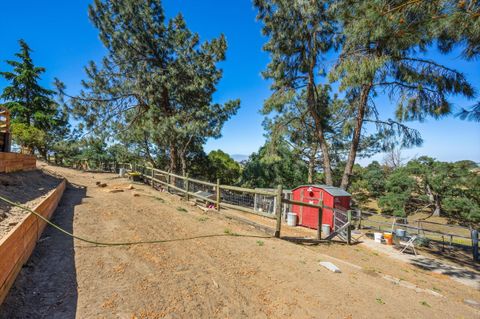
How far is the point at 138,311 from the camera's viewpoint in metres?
2.36

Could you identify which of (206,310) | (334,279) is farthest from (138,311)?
(334,279)

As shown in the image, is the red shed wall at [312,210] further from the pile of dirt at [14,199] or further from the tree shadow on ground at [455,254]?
the pile of dirt at [14,199]

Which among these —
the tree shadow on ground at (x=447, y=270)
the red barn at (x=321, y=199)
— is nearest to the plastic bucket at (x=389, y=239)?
the tree shadow on ground at (x=447, y=270)

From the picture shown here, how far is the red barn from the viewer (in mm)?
10844

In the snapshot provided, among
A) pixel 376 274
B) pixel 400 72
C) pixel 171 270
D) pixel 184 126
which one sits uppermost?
pixel 400 72

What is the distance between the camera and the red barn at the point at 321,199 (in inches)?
427

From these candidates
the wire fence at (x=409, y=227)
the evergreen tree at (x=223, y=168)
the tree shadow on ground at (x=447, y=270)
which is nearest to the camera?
the tree shadow on ground at (x=447, y=270)

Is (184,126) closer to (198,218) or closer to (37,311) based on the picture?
(198,218)

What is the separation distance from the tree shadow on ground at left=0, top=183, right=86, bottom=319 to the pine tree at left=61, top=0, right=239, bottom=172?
8.47 meters

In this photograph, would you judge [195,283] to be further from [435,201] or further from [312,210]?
Result: [435,201]

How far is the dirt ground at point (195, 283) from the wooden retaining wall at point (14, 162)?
2.06 metres

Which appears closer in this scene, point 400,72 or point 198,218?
point 198,218

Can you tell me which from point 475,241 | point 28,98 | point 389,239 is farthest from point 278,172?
point 28,98

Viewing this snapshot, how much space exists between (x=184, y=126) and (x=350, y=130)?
8188 mm
